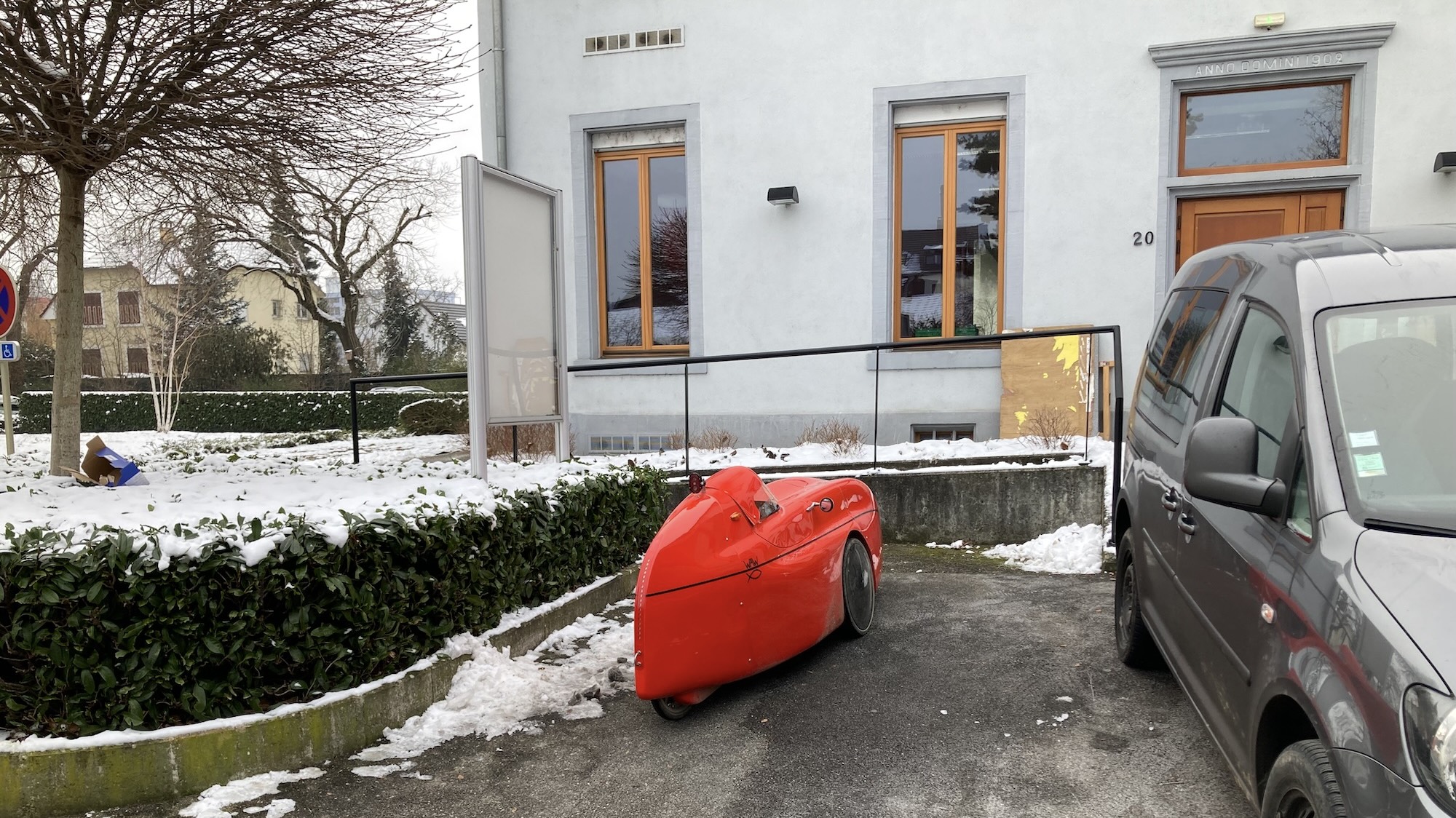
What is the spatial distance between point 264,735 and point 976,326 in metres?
8.07

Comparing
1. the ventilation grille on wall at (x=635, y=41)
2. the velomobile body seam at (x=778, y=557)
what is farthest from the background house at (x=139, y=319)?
the velomobile body seam at (x=778, y=557)

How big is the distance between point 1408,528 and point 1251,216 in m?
8.22

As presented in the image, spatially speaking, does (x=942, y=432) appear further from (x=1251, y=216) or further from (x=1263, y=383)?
(x=1263, y=383)

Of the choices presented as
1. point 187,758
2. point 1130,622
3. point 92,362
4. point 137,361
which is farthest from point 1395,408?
point 92,362

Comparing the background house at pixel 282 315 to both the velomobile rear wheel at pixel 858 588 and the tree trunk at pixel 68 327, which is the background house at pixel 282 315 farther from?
the velomobile rear wheel at pixel 858 588

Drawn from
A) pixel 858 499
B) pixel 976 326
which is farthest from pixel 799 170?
pixel 858 499

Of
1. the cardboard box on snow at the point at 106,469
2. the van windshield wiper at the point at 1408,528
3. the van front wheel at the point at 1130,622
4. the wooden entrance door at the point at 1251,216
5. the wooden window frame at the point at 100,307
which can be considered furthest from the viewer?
the wooden window frame at the point at 100,307

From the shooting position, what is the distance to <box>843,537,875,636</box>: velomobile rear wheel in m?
4.88

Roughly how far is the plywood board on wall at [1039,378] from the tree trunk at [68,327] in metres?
7.17

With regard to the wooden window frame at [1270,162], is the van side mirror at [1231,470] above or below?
below

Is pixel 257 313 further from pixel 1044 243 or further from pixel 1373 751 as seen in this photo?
pixel 1373 751

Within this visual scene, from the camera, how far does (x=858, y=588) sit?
500 cm

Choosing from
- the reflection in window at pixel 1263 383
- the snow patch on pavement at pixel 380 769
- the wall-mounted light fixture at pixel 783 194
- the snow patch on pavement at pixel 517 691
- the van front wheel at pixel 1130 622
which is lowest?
the snow patch on pavement at pixel 380 769

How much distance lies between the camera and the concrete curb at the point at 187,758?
330 centimetres
